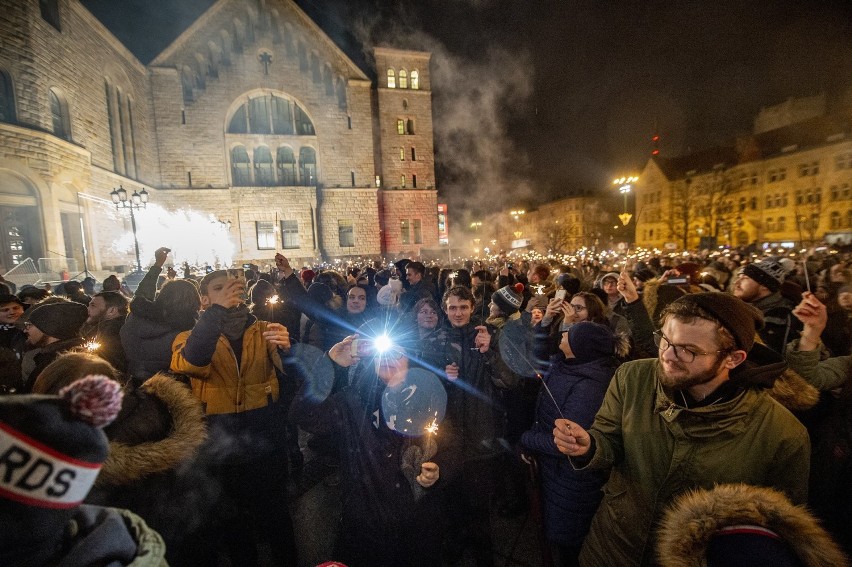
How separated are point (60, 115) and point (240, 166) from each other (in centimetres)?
1065

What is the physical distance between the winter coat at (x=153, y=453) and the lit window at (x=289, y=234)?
89.3 feet

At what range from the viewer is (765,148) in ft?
140

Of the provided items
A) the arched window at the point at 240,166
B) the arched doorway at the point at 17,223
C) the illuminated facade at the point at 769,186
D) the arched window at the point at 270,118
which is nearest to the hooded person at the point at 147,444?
the arched doorway at the point at 17,223

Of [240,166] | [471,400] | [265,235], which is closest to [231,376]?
[471,400]

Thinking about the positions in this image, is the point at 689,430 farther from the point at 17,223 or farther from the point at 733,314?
the point at 17,223

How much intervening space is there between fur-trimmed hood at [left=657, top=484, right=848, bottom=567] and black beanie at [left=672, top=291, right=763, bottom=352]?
32.1 inches

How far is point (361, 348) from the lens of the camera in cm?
260

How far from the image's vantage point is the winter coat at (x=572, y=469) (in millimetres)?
2539

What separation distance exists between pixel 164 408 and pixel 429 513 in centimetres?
179

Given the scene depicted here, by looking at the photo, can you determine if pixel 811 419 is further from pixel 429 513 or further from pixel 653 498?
pixel 429 513

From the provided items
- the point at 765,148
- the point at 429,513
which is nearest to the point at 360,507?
the point at 429,513

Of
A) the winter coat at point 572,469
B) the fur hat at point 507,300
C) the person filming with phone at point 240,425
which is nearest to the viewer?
the winter coat at point 572,469

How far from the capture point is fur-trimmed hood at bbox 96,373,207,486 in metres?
1.79

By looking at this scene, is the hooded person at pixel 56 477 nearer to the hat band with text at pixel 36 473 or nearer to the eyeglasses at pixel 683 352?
the hat band with text at pixel 36 473
